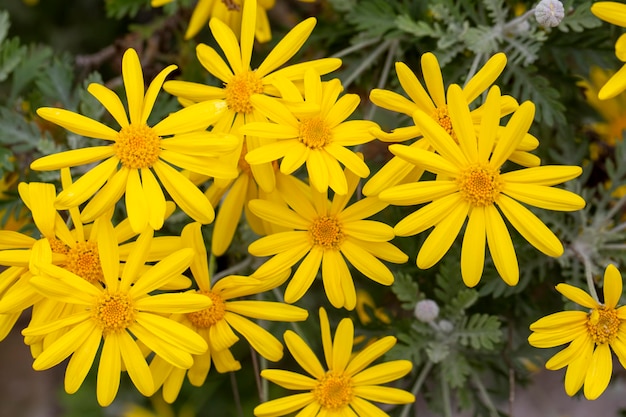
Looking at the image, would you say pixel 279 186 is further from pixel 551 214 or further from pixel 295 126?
→ pixel 551 214

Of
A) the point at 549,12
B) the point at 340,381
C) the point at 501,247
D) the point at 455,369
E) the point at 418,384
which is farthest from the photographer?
the point at 418,384

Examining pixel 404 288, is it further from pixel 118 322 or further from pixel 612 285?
pixel 118 322

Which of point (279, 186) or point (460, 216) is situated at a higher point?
point (279, 186)

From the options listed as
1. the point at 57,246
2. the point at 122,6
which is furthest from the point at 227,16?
the point at 57,246

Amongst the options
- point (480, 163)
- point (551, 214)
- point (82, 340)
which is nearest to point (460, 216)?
point (480, 163)

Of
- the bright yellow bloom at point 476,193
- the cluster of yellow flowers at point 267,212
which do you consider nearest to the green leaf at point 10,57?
the cluster of yellow flowers at point 267,212

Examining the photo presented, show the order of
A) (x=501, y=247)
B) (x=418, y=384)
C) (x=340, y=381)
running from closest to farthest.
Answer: (x=501, y=247), (x=340, y=381), (x=418, y=384)

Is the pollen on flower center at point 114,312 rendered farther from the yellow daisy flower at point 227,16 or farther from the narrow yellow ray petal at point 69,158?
the yellow daisy flower at point 227,16
